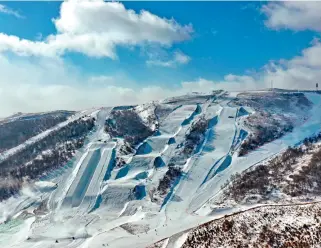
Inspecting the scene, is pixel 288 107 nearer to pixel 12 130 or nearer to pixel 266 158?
pixel 266 158

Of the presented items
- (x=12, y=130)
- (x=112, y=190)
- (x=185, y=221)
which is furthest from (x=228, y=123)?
(x=12, y=130)

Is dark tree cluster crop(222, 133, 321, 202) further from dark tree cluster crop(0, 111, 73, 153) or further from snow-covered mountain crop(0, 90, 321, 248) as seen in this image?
dark tree cluster crop(0, 111, 73, 153)

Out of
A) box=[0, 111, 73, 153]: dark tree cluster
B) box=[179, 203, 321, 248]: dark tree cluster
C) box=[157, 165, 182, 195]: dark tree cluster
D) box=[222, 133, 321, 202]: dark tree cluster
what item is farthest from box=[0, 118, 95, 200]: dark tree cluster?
box=[179, 203, 321, 248]: dark tree cluster

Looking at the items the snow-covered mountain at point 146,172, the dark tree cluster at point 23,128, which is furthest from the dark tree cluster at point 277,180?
the dark tree cluster at point 23,128

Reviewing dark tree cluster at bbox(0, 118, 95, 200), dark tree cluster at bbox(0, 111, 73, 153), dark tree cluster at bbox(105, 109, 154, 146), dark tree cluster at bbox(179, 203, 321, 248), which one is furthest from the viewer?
dark tree cluster at bbox(0, 111, 73, 153)

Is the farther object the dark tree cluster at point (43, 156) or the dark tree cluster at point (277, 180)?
the dark tree cluster at point (43, 156)

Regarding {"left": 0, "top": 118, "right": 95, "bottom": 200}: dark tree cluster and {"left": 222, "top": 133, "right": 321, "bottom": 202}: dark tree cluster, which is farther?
{"left": 0, "top": 118, "right": 95, "bottom": 200}: dark tree cluster

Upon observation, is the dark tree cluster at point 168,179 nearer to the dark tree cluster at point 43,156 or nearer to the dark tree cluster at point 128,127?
the dark tree cluster at point 128,127
